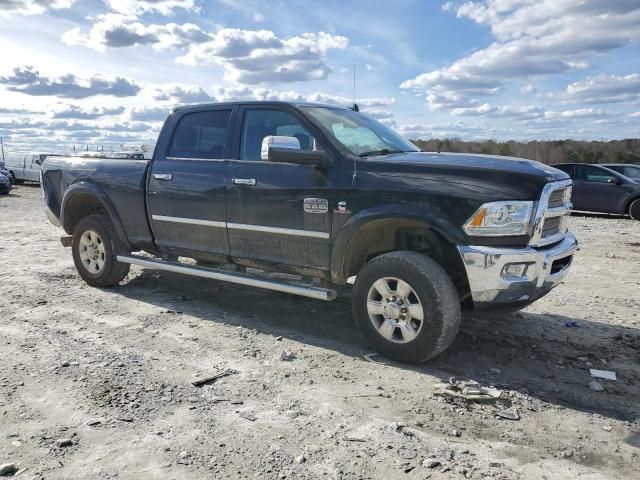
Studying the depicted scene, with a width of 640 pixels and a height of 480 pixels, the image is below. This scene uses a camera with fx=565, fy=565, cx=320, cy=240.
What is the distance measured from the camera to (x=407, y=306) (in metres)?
4.28

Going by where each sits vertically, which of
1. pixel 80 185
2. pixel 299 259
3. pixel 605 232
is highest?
pixel 80 185

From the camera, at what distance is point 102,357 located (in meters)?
4.45

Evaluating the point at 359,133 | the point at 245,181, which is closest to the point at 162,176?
the point at 245,181

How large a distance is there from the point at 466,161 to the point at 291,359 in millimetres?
2061

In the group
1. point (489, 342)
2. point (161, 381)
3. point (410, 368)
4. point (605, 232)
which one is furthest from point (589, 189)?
point (161, 381)

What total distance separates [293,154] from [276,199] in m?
0.56

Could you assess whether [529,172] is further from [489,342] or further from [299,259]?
[299,259]

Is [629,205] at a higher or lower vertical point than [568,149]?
lower

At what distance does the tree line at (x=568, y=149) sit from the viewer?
3266 centimetres

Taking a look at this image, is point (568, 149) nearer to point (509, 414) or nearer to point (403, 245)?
point (403, 245)

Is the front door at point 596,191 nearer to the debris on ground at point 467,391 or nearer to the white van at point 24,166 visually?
the debris on ground at point 467,391

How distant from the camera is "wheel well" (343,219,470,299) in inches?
175

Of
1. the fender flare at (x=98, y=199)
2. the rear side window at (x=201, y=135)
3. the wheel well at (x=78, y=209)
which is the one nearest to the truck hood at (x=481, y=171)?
the rear side window at (x=201, y=135)

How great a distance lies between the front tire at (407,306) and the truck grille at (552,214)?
746mm
